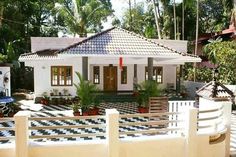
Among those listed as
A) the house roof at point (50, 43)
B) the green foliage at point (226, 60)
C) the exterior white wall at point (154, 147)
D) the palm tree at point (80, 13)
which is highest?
the palm tree at point (80, 13)

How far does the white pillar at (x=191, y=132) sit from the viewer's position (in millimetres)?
6676

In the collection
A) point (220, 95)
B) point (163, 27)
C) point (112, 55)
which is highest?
point (163, 27)

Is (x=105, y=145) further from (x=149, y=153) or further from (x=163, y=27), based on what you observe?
(x=163, y=27)

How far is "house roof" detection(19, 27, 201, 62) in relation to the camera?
14578mm

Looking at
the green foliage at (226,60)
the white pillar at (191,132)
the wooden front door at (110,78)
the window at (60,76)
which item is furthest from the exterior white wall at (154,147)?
the wooden front door at (110,78)

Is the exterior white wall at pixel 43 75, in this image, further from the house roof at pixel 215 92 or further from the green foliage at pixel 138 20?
the green foliage at pixel 138 20

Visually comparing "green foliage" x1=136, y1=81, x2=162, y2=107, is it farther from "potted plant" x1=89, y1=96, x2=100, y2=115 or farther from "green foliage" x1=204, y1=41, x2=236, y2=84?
"green foliage" x1=204, y1=41, x2=236, y2=84

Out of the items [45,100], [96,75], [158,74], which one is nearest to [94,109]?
[45,100]

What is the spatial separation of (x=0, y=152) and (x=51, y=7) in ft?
87.4

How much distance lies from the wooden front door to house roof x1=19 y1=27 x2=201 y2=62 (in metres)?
4.65

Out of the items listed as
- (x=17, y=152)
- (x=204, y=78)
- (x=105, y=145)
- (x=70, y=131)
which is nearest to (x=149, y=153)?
(x=105, y=145)

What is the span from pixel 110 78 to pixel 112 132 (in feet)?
49.3

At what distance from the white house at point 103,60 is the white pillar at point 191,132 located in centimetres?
829

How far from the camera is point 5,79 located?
16.0 metres
